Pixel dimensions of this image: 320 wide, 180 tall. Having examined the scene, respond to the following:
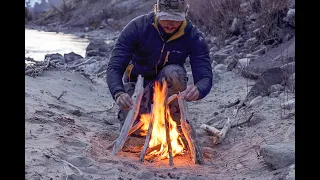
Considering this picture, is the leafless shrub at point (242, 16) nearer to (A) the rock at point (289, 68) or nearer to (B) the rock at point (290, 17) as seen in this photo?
(B) the rock at point (290, 17)

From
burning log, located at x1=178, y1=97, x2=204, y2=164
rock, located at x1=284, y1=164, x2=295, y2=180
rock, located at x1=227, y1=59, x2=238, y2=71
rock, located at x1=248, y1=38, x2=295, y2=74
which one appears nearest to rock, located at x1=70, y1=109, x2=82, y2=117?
burning log, located at x1=178, y1=97, x2=204, y2=164

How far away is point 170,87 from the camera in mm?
4473

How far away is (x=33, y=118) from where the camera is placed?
15.2ft

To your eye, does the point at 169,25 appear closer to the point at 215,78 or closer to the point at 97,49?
the point at 215,78

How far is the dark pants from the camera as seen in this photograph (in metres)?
4.39

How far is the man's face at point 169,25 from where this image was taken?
408 cm

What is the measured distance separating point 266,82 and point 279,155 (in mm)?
2703

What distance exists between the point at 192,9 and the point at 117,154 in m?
10.1

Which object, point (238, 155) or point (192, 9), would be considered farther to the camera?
point (192, 9)

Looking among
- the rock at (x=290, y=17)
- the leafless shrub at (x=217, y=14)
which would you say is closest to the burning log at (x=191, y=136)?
the rock at (x=290, y=17)

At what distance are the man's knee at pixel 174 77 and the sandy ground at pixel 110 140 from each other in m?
0.60

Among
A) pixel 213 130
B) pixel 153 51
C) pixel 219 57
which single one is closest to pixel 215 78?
pixel 219 57
